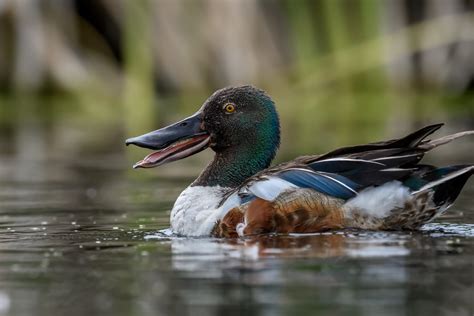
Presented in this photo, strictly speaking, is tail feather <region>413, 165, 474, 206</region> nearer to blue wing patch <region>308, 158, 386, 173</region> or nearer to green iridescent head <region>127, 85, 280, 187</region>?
blue wing patch <region>308, 158, 386, 173</region>

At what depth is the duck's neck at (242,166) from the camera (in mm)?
7973

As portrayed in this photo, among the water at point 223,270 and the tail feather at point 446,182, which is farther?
the tail feather at point 446,182

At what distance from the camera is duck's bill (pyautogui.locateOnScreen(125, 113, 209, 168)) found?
26.0 feet

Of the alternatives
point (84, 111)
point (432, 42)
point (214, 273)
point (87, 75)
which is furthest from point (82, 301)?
point (84, 111)

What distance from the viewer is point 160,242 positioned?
23.0ft

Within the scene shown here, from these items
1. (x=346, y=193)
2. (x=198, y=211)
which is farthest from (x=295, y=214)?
(x=198, y=211)

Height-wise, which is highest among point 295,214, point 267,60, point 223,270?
point 267,60

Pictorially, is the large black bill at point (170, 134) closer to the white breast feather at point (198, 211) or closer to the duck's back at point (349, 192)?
the white breast feather at point (198, 211)

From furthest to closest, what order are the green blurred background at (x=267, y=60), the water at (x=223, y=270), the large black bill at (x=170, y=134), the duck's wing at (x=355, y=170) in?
1. the green blurred background at (x=267, y=60)
2. the large black bill at (x=170, y=134)
3. the duck's wing at (x=355, y=170)
4. the water at (x=223, y=270)

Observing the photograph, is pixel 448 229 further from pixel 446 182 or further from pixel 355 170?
pixel 355 170

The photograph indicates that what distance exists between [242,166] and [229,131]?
0.80 ft

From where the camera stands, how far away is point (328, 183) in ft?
22.9

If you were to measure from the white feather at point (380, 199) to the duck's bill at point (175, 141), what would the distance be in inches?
56.1

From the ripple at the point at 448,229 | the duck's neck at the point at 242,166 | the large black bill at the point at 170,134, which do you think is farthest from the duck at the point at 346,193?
the large black bill at the point at 170,134
